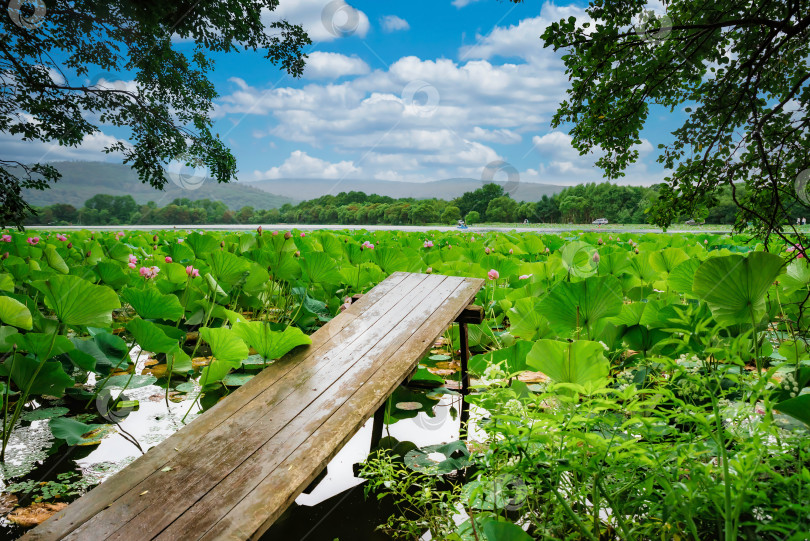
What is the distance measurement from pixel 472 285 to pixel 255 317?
142 centimetres

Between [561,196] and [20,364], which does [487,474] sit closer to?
[20,364]

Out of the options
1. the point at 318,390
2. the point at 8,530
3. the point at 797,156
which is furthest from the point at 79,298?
the point at 797,156

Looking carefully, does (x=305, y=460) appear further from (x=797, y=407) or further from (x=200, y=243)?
(x=200, y=243)

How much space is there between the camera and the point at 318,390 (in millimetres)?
1102

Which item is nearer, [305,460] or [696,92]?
[305,460]

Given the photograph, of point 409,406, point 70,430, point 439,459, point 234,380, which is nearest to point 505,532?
point 439,459

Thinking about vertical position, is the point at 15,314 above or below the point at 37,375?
above

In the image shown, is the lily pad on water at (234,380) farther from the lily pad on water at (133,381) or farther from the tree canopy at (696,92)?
the tree canopy at (696,92)

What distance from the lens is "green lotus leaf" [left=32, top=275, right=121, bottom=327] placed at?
1250 millimetres

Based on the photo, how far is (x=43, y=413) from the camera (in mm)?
1384

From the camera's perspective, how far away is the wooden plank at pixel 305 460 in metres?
0.68

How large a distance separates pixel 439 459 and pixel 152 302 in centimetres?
109

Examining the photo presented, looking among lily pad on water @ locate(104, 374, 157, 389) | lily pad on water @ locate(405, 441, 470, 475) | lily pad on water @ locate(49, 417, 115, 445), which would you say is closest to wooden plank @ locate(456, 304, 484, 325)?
lily pad on water @ locate(405, 441, 470, 475)

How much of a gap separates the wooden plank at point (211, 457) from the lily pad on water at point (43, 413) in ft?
2.64
